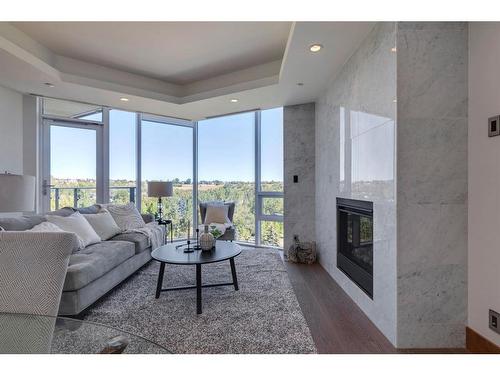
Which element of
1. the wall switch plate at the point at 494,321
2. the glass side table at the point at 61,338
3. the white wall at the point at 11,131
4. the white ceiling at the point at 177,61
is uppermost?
the white ceiling at the point at 177,61

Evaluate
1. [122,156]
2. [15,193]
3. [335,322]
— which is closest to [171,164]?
[122,156]

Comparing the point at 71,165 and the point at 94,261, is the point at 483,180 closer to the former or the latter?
the point at 94,261

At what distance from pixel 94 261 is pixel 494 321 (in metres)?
3.00

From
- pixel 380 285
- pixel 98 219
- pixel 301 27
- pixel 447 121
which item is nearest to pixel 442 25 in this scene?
pixel 447 121

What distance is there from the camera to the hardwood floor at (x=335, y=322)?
6.31ft

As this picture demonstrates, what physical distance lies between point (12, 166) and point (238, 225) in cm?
377

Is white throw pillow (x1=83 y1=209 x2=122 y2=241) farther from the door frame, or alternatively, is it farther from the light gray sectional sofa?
the door frame

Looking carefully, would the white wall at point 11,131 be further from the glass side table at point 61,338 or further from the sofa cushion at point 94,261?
the glass side table at point 61,338

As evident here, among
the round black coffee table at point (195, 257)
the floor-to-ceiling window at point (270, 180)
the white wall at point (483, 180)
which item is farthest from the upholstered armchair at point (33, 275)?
the floor-to-ceiling window at point (270, 180)

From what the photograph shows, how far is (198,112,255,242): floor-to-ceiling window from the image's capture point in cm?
559

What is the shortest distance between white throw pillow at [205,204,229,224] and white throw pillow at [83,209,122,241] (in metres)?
1.69

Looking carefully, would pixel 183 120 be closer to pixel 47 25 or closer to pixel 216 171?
pixel 216 171

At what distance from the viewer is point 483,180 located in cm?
180

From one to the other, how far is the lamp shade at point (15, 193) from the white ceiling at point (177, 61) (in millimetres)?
1554
